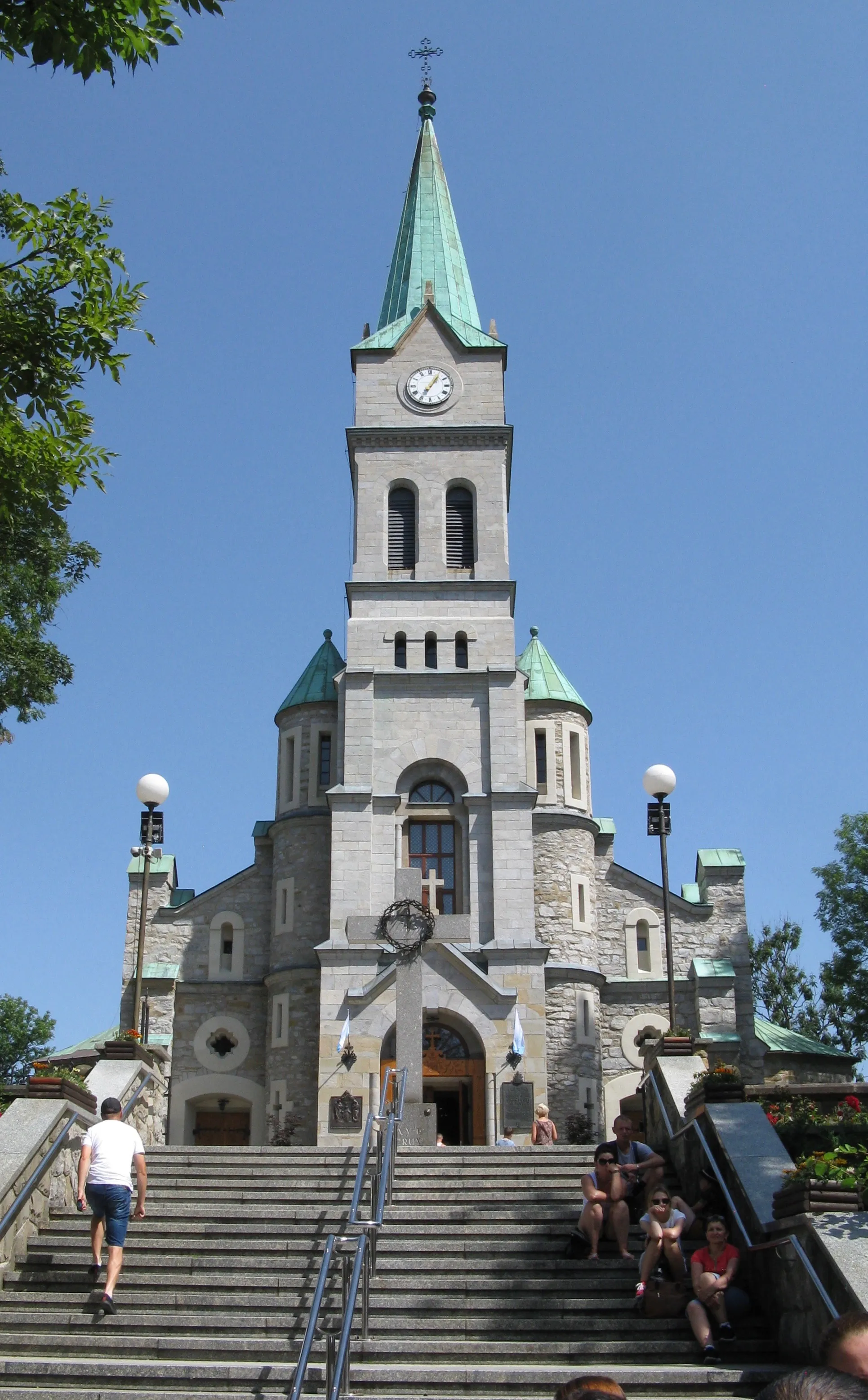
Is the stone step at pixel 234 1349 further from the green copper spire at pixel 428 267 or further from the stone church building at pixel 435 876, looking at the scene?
the green copper spire at pixel 428 267

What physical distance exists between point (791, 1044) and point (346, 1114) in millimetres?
12547

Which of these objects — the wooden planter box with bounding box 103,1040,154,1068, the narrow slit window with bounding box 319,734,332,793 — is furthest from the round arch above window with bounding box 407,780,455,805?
the wooden planter box with bounding box 103,1040,154,1068

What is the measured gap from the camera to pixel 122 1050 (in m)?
18.7

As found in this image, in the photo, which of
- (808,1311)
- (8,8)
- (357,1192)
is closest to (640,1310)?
(808,1311)

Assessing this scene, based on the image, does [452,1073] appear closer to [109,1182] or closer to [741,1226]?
[741,1226]

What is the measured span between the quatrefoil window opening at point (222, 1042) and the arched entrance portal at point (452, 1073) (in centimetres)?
545

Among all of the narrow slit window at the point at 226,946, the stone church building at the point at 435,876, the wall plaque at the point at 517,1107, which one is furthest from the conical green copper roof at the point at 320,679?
A: the wall plaque at the point at 517,1107

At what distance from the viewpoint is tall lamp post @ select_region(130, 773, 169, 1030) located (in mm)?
21250

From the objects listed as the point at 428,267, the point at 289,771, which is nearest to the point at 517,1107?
the point at 289,771

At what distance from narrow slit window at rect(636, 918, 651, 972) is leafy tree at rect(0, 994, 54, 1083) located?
36423 mm

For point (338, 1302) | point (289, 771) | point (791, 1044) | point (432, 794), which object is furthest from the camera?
point (289, 771)

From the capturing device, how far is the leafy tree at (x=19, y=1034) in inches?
2530

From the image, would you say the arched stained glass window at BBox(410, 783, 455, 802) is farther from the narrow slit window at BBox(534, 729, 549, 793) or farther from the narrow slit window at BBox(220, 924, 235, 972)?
the narrow slit window at BBox(220, 924, 235, 972)

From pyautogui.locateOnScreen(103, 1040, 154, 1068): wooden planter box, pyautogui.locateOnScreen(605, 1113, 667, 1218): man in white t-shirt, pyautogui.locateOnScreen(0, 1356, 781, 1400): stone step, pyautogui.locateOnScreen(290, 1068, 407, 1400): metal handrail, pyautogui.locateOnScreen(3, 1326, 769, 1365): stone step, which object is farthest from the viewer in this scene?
pyautogui.locateOnScreen(103, 1040, 154, 1068): wooden planter box
